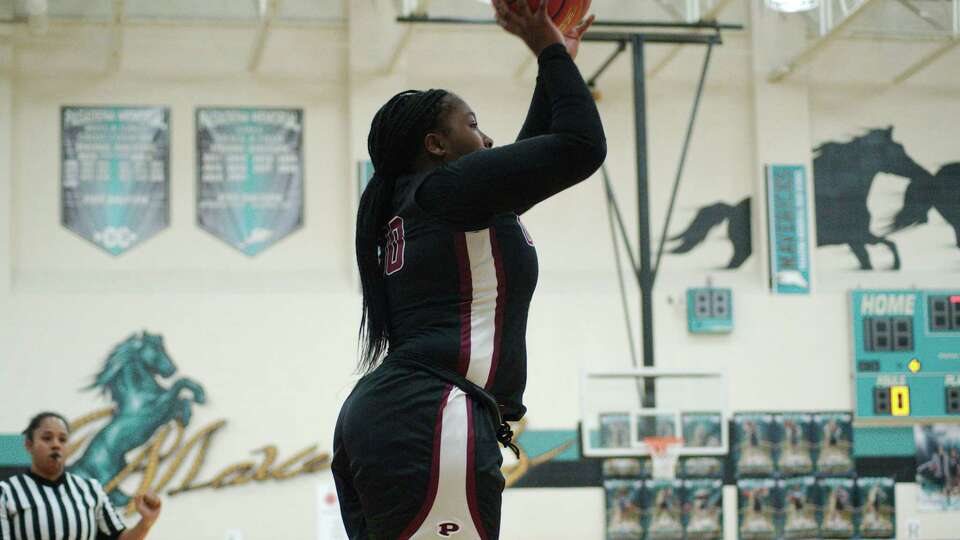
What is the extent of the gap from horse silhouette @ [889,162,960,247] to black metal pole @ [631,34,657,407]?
312 centimetres

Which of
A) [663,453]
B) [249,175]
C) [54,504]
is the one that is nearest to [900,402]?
[663,453]

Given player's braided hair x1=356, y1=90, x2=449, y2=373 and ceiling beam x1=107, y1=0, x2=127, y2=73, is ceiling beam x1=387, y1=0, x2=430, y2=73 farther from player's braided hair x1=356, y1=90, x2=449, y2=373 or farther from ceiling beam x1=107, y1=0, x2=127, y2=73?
player's braided hair x1=356, y1=90, x2=449, y2=373

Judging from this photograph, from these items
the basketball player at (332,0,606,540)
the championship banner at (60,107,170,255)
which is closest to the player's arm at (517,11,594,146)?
the basketball player at (332,0,606,540)

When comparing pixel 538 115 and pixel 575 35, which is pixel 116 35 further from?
pixel 538 115

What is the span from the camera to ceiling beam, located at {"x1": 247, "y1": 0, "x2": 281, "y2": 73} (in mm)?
10305

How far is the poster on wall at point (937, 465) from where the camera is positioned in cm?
1222

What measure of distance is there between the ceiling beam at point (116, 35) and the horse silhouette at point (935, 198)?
7.65m

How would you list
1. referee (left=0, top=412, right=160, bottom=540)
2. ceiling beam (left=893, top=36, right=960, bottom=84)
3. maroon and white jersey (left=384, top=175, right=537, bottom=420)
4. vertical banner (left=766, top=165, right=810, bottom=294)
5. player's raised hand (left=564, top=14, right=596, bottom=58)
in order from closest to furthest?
maroon and white jersey (left=384, top=175, right=537, bottom=420)
player's raised hand (left=564, top=14, right=596, bottom=58)
referee (left=0, top=412, right=160, bottom=540)
ceiling beam (left=893, top=36, right=960, bottom=84)
vertical banner (left=766, top=165, right=810, bottom=294)

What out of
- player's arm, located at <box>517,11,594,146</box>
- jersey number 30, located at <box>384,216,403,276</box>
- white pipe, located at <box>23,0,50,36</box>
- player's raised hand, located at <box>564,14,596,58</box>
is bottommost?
jersey number 30, located at <box>384,216,403,276</box>

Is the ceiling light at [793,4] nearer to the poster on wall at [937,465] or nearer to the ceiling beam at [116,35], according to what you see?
the poster on wall at [937,465]

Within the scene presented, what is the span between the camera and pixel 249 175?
38.0ft

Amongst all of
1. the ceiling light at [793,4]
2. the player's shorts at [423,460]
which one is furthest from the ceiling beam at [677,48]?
the player's shorts at [423,460]

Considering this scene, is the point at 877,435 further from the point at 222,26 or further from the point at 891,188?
the point at 222,26

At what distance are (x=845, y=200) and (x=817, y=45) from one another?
5.97ft
